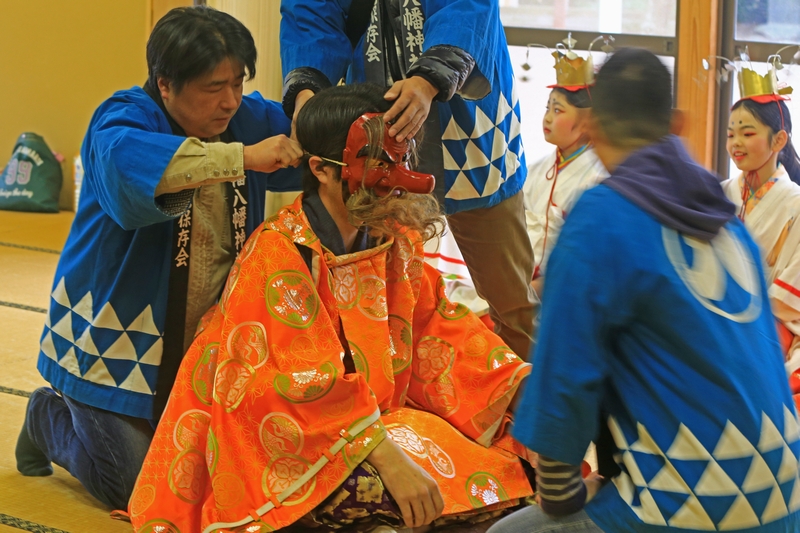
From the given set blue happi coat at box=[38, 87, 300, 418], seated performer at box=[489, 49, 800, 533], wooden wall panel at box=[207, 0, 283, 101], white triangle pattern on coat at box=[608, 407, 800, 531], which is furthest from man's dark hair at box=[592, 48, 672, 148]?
wooden wall panel at box=[207, 0, 283, 101]

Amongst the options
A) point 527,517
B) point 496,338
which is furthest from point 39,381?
point 527,517

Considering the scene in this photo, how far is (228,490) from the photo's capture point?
1.58 m

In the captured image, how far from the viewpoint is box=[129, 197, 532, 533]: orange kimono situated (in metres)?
1.58

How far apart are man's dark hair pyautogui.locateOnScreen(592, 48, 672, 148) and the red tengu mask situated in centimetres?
57

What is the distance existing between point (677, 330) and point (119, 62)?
19.2 ft

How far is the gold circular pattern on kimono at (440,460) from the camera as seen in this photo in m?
1.69

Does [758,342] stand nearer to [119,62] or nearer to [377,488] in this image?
[377,488]

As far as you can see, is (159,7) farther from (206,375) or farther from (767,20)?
(767,20)

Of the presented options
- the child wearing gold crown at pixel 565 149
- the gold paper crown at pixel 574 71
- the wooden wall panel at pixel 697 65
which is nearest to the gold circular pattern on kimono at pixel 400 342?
the child wearing gold crown at pixel 565 149

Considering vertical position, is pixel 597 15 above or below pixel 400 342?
above

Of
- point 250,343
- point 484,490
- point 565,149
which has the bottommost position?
point 484,490

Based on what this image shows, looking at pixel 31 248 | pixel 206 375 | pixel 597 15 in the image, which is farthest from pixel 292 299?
pixel 597 15

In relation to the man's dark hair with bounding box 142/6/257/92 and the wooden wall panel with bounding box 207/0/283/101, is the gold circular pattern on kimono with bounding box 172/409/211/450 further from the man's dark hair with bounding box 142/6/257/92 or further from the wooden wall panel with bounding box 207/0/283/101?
the wooden wall panel with bounding box 207/0/283/101

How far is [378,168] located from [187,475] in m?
0.70
